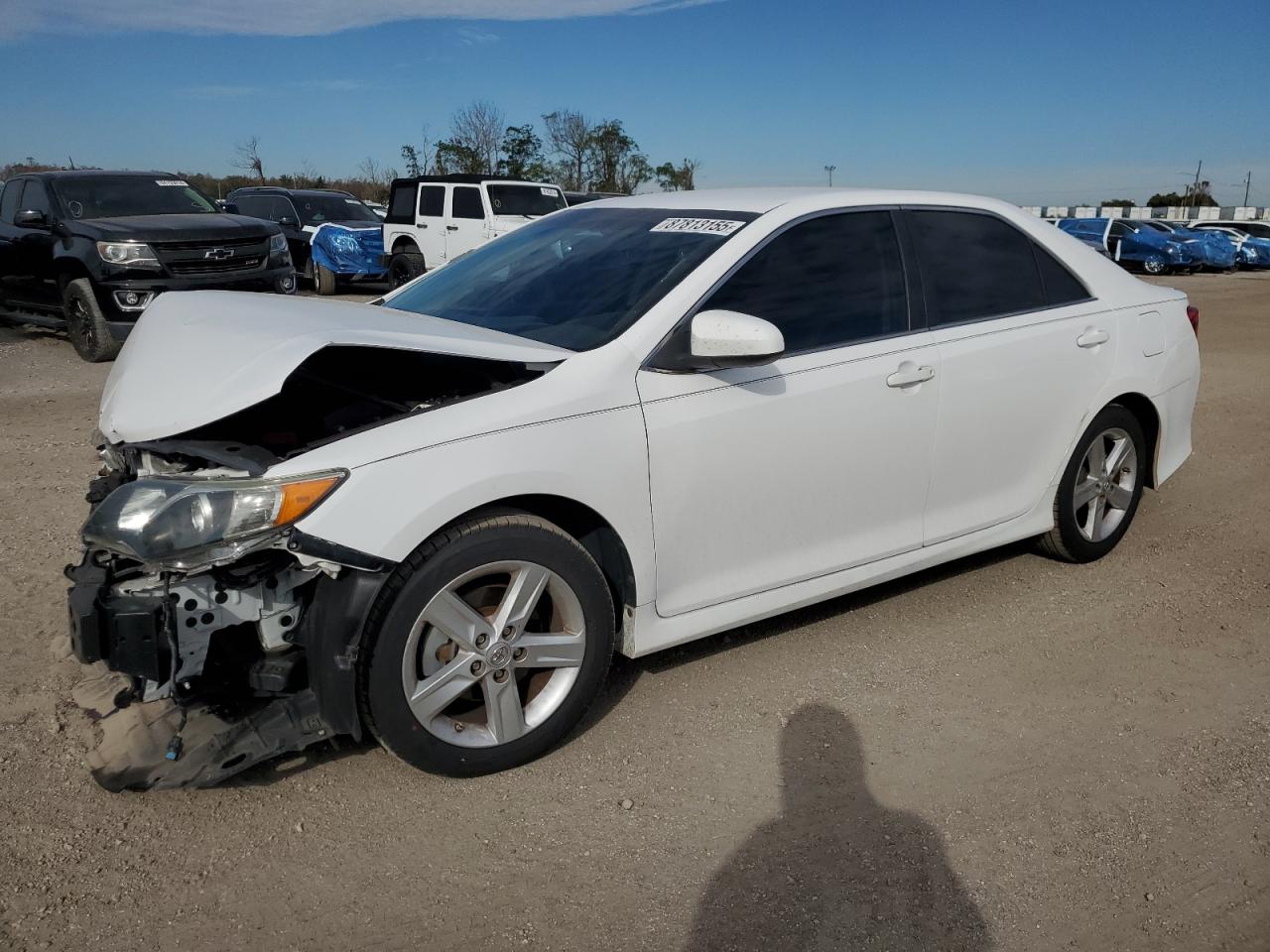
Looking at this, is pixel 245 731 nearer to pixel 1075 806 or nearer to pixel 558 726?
pixel 558 726

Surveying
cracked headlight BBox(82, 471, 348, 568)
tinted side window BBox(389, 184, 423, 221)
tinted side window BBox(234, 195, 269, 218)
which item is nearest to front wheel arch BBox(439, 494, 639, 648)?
cracked headlight BBox(82, 471, 348, 568)

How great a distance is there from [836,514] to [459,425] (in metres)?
1.48

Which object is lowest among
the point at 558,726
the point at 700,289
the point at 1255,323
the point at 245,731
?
the point at 1255,323

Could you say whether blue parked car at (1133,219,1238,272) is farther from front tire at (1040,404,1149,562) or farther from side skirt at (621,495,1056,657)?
side skirt at (621,495,1056,657)

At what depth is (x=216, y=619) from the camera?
9.24 ft

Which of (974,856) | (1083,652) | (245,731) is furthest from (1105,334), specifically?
(245,731)

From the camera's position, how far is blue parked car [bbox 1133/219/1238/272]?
28150mm

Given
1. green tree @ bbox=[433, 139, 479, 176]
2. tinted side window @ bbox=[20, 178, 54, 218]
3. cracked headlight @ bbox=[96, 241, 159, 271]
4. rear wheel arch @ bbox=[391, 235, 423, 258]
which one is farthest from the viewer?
green tree @ bbox=[433, 139, 479, 176]

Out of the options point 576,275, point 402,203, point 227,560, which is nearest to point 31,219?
point 402,203

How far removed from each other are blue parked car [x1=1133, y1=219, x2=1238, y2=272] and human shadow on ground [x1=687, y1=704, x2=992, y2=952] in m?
29.3

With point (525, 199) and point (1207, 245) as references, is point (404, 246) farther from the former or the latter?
point (1207, 245)

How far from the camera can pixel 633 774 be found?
3.21 meters

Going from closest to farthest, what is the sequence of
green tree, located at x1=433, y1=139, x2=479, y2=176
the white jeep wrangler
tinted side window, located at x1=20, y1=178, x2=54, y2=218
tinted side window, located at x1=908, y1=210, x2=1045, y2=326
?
1. tinted side window, located at x1=908, y1=210, x2=1045, y2=326
2. tinted side window, located at x1=20, y1=178, x2=54, y2=218
3. the white jeep wrangler
4. green tree, located at x1=433, y1=139, x2=479, y2=176

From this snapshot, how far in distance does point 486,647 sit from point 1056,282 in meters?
3.02
